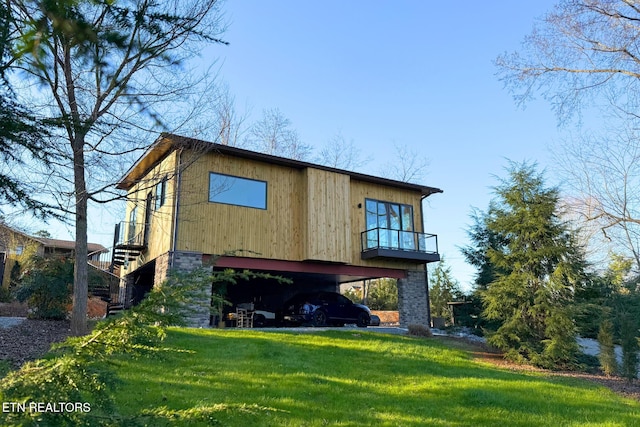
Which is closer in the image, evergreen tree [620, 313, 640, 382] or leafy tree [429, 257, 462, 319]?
evergreen tree [620, 313, 640, 382]

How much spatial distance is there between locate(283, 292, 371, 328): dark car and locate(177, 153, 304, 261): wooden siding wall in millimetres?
1480

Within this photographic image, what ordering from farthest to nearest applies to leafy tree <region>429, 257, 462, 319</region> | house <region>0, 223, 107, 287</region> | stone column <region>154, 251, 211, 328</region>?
leafy tree <region>429, 257, 462, 319</region>
house <region>0, 223, 107, 287</region>
stone column <region>154, 251, 211, 328</region>

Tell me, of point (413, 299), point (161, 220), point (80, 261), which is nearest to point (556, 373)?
point (413, 299)

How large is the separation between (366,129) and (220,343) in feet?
46.8

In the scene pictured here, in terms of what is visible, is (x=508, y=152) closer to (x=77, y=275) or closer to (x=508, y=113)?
(x=508, y=113)

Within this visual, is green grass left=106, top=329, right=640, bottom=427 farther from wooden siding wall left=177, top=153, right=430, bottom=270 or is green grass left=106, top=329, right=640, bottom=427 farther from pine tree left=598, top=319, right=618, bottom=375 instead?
wooden siding wall left=177, top=153, right=430, bottom=270

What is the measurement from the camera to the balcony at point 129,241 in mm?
15492

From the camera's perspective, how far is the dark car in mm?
14648

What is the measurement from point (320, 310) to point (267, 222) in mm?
3302

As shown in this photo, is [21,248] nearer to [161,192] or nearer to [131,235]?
[131,235]

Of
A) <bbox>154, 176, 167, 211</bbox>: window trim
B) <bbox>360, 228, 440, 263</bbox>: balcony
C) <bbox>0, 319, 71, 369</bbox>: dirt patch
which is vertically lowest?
<bbox>0, 319, 71, 369</bbox>: dirt patch

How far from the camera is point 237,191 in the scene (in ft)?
46.3

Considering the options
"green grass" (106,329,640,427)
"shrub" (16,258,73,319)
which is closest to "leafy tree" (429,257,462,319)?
"green grass" (106,329,640,427)

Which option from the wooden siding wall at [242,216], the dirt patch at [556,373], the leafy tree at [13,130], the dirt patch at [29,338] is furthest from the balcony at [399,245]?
the leafy tree at [13,130]
